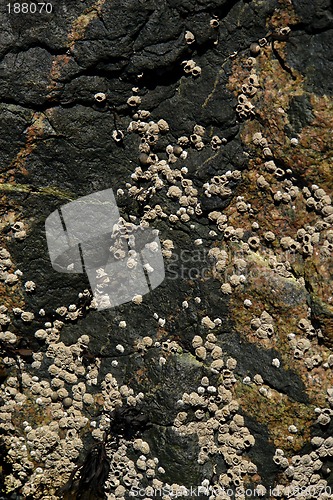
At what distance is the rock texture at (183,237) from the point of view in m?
3.46

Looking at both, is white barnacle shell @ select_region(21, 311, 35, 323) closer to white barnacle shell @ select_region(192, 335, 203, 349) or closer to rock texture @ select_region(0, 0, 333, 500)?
rock texture @ select_region(0, 0, 333, 500)

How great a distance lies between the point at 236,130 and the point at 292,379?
154 cm

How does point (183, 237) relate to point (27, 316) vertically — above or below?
above

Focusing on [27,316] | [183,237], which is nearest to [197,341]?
[183,237]

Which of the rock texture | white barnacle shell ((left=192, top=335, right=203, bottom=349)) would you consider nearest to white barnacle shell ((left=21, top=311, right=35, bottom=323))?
the rock texture

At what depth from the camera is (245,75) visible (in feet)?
11.6

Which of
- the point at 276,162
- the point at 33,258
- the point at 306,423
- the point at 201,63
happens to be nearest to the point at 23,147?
the point at 33,258

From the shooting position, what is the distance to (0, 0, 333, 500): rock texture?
3.46 meters

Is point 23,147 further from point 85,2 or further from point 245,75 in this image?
point 245,75

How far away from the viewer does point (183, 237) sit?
3797 millimetres

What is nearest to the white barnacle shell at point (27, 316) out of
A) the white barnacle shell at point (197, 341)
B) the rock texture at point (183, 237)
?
the rock texture at point (183, 237)

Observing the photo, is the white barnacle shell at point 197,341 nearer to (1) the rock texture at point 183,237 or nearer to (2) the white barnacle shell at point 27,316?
(1) the rock texture at point 183,237

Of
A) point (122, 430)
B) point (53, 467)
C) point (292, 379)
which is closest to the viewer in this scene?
point (292, 379)

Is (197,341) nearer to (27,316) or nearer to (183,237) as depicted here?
(183,237)
